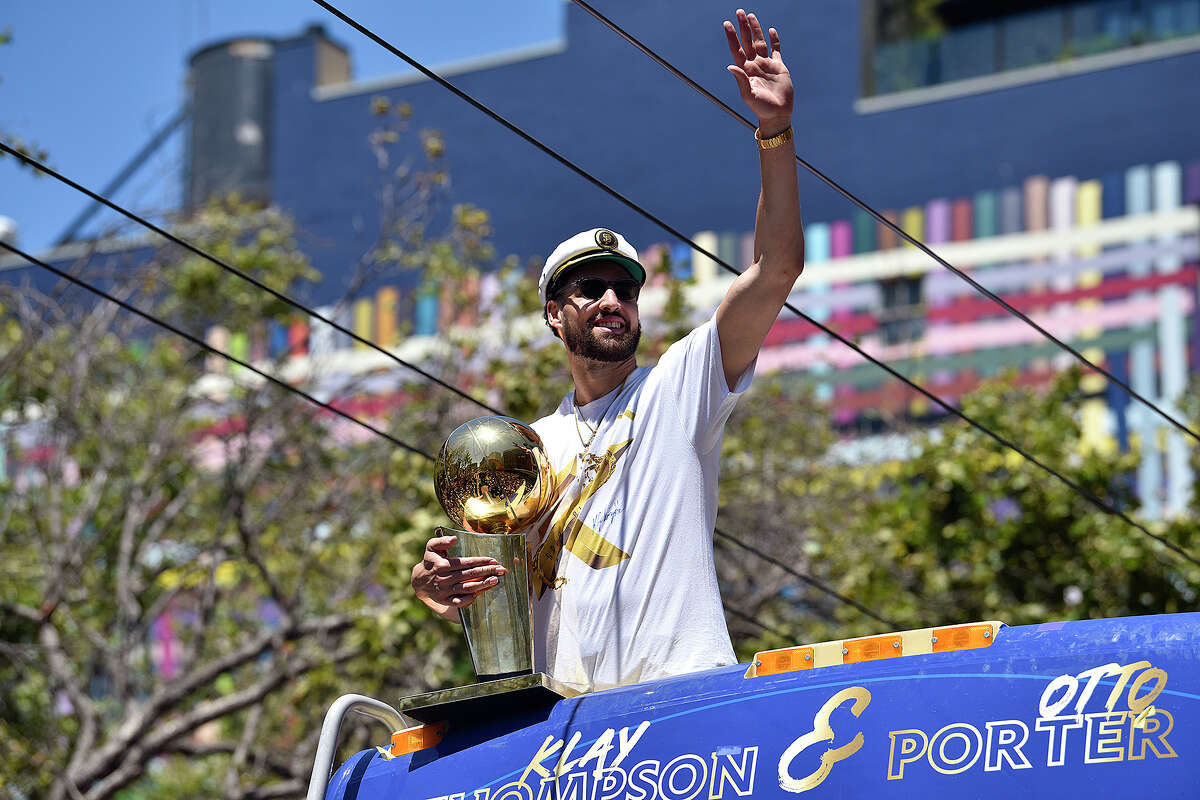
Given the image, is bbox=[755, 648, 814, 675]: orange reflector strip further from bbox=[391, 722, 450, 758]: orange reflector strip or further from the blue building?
the blue building

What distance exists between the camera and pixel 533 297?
1241 centimetres

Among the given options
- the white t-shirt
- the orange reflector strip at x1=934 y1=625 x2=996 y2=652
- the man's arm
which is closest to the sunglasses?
the white t-shirt

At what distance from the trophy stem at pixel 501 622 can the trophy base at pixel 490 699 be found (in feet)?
0.15

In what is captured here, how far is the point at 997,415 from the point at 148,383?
6.63m

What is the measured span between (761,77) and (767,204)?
0.31 m

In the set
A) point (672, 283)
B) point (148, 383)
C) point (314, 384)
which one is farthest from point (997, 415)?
point (148, 383)

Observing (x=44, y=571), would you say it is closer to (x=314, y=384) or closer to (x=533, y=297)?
(x=314, y=384)

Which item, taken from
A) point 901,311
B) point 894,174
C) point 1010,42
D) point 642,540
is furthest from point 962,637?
point 1010,42

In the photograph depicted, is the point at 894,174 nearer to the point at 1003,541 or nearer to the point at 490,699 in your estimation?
the point at 1003,541

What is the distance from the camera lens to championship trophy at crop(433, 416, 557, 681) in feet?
12.8

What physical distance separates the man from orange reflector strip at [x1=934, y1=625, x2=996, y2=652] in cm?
66

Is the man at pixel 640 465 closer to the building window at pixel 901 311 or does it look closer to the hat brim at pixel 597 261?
the hat brim at pixel 597 261

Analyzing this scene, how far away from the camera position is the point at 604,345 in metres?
4.26

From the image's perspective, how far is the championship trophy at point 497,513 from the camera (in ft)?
A: 12.8
